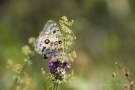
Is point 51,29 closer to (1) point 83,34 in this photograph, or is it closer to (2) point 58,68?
(2) point 58,68

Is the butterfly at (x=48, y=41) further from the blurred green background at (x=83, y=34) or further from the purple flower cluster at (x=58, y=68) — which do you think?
the blurred green background at (x=83, y=34)

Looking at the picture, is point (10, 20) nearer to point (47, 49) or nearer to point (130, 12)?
point (130, 12)

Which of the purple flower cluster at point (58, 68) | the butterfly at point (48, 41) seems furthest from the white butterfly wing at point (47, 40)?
the purple flower cluster at point (58, 68)

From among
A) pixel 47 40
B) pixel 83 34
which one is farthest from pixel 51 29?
pixel 83 34

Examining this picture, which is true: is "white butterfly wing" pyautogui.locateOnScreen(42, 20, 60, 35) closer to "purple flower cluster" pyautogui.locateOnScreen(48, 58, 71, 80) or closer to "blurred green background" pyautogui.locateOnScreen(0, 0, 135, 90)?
"purple flower cluster" pyautogui.locateOnScreen(48, 58, 71, 80)

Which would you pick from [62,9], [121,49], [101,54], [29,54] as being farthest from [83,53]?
[29,54]

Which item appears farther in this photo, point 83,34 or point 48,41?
point 83,34
